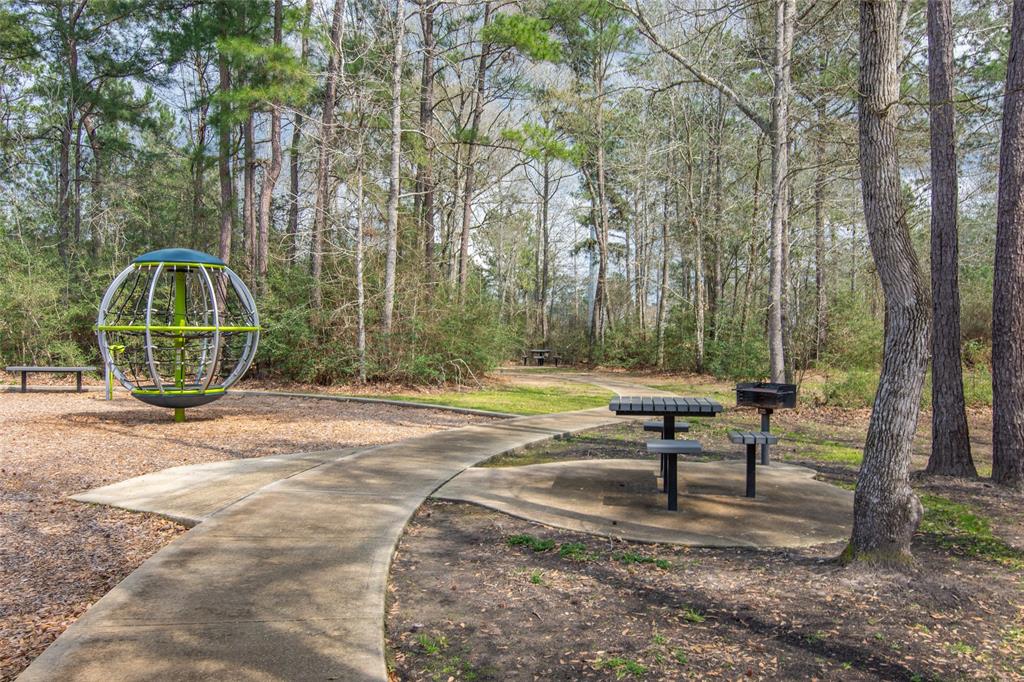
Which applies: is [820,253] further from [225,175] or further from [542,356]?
[225,175]

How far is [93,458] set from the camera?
7113 mm

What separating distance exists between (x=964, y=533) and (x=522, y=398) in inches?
398

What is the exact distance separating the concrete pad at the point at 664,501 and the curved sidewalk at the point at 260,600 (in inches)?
36.4

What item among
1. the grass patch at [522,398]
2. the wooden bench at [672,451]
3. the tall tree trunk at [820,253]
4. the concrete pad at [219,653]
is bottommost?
the concrete pad at [219,653]

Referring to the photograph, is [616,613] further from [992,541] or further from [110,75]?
[110,75]

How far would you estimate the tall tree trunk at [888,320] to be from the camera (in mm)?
3701

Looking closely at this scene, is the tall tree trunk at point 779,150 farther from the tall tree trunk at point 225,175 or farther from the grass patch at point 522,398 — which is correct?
the tall tree trunk at point 225,175

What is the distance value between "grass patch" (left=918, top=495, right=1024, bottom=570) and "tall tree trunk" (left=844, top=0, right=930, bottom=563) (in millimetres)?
938

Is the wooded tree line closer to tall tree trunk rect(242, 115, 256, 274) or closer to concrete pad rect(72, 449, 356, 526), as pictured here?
tall tree trunk rect(242, 115, 256, 274)

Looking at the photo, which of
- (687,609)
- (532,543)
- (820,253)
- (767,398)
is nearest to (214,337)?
(532,543)

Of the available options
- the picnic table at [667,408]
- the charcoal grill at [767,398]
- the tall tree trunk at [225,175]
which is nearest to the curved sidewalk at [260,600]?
the picnic table at [667,408]

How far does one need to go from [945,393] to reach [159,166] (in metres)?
29.0

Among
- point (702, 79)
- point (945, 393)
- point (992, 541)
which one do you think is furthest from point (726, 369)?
point (992, 541)

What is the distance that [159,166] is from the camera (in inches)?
1059
